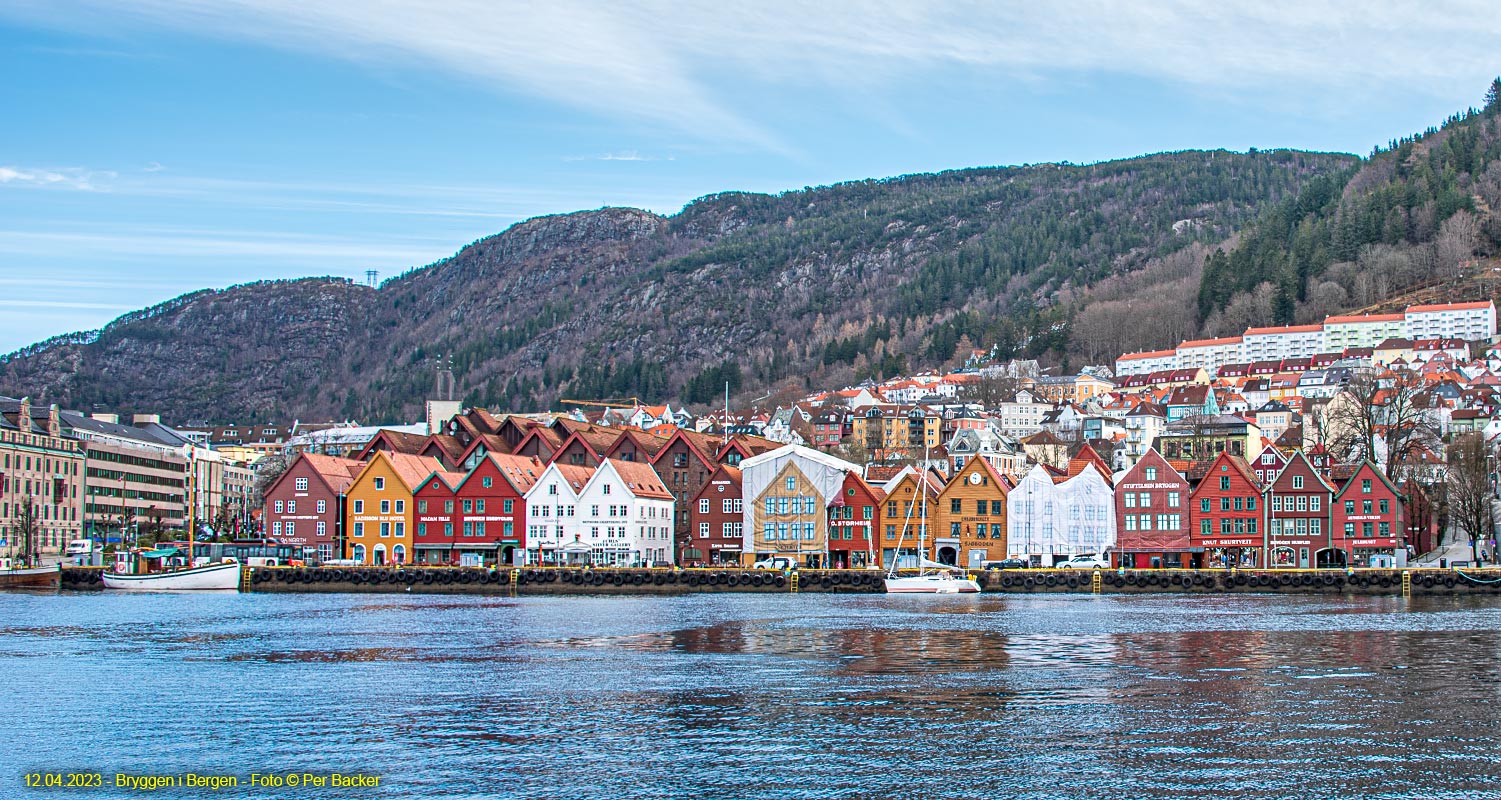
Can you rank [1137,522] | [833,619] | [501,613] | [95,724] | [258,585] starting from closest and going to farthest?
1. [95,724]
2. [833,619]
3. [501,613]
4. [258,585]
5. [1137,522]

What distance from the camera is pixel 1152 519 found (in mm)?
102562

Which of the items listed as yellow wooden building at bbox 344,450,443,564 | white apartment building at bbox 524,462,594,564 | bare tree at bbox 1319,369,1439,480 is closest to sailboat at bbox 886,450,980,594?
white apartment building at bbox 524,462,594,564

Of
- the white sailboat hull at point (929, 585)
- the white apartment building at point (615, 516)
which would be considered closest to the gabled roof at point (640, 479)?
the white apartment building at point (615, 516)

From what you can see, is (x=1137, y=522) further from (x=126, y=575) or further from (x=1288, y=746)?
(x=1288, y=746)

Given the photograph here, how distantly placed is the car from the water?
34101mm

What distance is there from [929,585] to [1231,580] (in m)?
18.4

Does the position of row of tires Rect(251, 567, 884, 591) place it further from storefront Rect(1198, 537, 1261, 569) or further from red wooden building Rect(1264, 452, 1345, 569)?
red wooden building Rect(1264, 452, 1345, 569)

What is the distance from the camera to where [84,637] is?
57250 mm

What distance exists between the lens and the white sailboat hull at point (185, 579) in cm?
9419

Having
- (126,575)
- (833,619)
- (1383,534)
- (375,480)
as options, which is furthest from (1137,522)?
(126,575)

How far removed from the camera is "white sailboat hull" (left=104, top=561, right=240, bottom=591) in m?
94.2

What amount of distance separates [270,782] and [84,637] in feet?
108

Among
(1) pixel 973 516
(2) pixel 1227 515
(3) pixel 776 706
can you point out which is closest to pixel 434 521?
(1) pixel 973 516

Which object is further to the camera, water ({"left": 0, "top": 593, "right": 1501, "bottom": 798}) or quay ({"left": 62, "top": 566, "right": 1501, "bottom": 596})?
quay ({"left": 62, "top": 566, "right": 1501, "bottom": 596})
